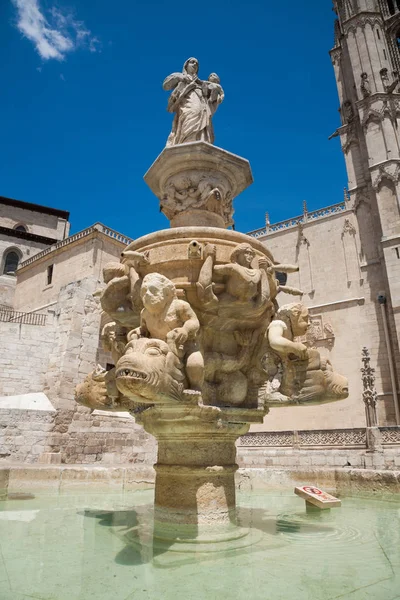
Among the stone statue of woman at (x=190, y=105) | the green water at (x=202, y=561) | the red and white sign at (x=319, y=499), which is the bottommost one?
the green water at (x=202, y=561)

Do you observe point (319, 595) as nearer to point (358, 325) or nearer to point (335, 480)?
point (335, 480)

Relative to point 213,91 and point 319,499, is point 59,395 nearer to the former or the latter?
point 319,499

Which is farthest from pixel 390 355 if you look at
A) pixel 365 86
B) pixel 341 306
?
→ pixel 365 86

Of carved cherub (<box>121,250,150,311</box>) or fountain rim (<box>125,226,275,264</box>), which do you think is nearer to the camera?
carved cherub (<box>121,250,150,311</box>)

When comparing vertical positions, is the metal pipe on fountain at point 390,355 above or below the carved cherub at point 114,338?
above

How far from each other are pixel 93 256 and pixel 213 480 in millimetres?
21423

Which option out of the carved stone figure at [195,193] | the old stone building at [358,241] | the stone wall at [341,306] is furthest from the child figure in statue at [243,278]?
the stone wall at [341,306]

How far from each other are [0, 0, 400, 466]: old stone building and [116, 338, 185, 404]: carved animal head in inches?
355

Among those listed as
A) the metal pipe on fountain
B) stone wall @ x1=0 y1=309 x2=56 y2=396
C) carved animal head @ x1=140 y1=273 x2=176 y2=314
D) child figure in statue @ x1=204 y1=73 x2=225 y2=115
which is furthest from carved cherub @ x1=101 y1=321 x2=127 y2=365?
the metal pipe on fountain

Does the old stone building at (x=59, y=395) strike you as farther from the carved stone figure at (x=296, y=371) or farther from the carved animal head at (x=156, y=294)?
the carved animal head at (x=156, y=294)

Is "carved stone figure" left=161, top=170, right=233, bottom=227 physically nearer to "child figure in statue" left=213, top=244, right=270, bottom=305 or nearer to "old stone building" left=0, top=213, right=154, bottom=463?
"child figure in statue" left=213, top=244, right=270, bottom=305

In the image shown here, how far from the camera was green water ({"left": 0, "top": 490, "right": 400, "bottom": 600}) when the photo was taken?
2.41m

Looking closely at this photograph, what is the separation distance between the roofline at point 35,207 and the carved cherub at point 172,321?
127 feet

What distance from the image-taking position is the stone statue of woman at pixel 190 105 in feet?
19.0
